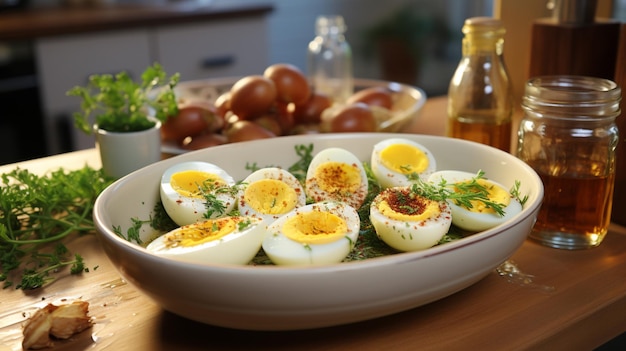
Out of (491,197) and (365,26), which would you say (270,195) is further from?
(365,26)

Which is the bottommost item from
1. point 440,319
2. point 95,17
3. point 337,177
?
point 440,319

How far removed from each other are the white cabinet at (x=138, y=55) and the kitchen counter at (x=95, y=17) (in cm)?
4

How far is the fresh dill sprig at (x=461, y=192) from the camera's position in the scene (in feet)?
3.20

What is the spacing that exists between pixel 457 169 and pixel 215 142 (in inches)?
23.1

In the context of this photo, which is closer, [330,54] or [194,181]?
[194,181]

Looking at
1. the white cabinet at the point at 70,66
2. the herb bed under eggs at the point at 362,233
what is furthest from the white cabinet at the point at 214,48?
the herb bed under eggs at the point at 362,233

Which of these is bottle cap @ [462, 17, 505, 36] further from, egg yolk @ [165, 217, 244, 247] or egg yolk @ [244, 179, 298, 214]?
egg yolk @ [165, 217, 244, 247]

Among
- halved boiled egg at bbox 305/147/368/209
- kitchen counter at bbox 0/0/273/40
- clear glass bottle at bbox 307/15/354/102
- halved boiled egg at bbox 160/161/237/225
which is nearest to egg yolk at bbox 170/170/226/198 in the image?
halved boiled egg at bbox 160/161/237/225

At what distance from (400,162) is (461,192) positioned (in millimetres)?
179

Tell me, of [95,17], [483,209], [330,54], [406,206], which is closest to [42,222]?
[406,206]

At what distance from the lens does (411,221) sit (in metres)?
0.93

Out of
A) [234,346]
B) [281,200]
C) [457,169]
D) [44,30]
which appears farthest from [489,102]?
[44,30]

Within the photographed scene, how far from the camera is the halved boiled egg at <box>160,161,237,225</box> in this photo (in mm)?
1024

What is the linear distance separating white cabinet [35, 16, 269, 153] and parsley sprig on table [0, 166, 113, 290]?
1.88m
